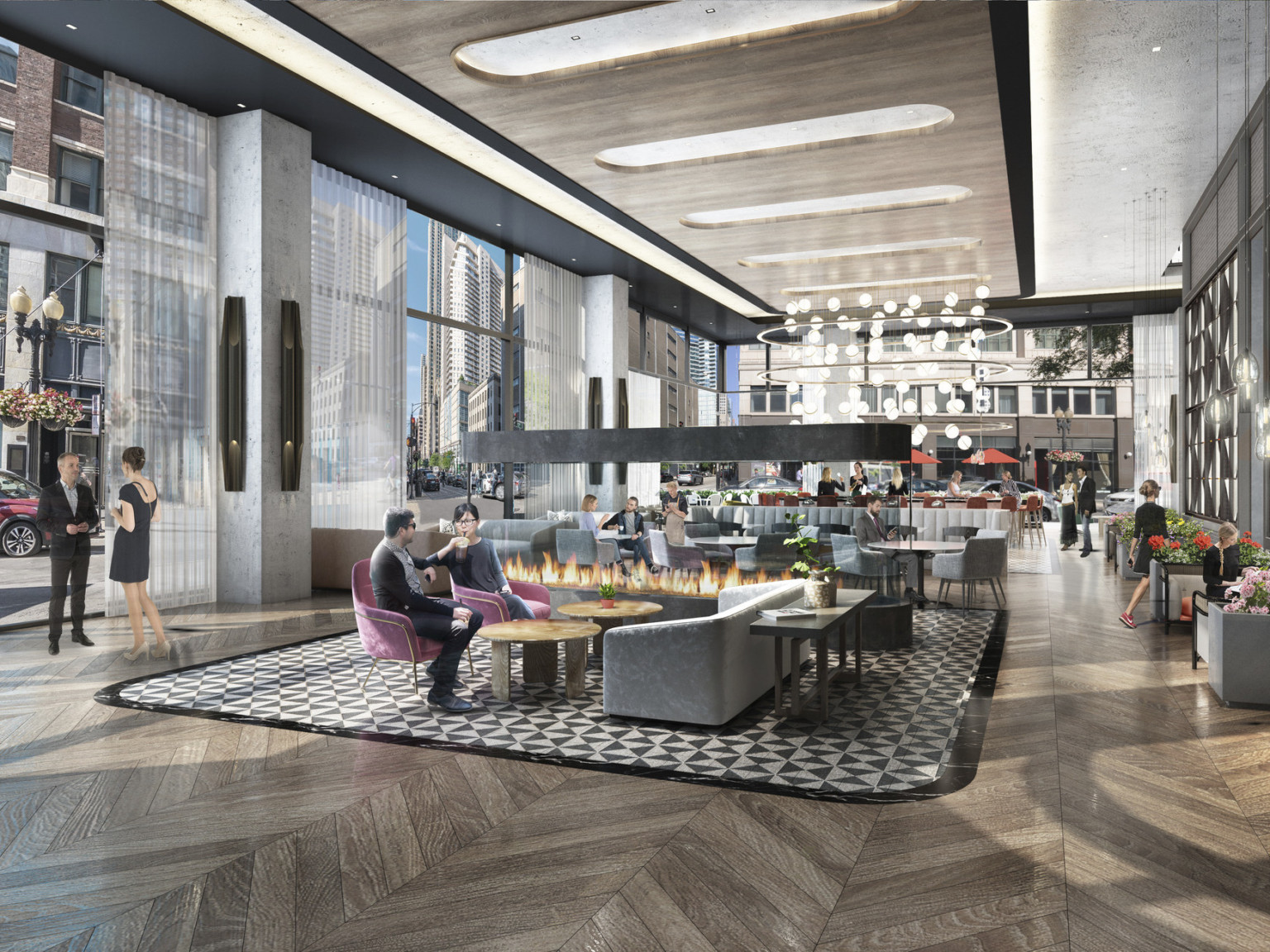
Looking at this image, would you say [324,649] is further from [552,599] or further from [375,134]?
[375,134]

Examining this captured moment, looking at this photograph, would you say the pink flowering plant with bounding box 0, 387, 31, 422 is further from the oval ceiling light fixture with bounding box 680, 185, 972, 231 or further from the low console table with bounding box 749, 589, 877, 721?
the oval ceiling light fixture with bounding box 680, 185, 972, 231

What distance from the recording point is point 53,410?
766 centimetres

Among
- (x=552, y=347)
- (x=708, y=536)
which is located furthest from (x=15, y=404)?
(x=552, y=347)

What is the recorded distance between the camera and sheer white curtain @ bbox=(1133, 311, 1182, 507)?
17.4 meters

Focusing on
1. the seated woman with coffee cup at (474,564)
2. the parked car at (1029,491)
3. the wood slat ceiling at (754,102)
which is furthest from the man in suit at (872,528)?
the parked car at (1029,491)

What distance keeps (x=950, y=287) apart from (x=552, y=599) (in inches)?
434

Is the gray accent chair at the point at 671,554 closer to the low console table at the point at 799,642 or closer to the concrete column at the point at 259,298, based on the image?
the low console table at the point at 799,642

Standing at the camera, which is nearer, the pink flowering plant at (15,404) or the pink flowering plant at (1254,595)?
the pink flowering plant at (1254,595)

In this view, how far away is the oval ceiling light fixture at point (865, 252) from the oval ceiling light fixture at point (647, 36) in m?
6.31

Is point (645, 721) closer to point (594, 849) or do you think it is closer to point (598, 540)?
point (594, 849)

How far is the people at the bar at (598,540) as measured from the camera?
7.21m

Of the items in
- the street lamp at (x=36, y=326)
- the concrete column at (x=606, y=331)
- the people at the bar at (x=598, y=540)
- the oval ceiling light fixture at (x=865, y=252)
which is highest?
the oval ceiling light fixture at (x=865, y=252)

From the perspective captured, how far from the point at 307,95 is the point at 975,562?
791 cm

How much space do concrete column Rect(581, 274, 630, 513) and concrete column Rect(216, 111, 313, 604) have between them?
720 centimetres
